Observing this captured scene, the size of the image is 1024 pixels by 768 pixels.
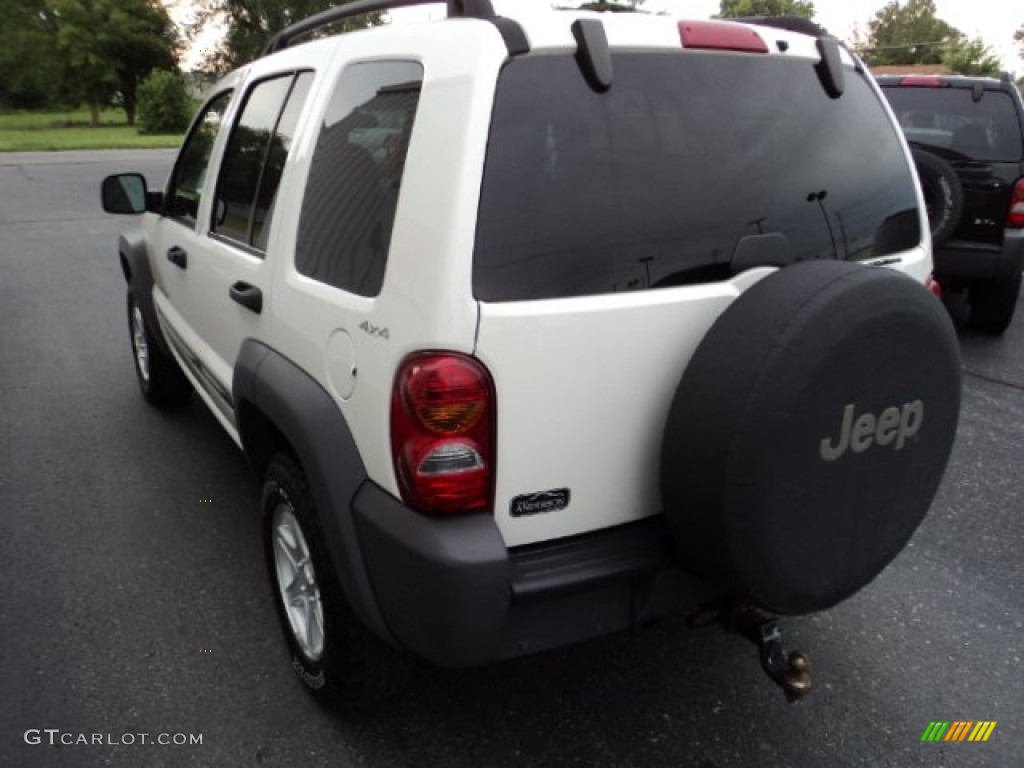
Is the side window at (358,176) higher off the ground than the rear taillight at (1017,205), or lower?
higher

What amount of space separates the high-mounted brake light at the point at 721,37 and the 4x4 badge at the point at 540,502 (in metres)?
1.13

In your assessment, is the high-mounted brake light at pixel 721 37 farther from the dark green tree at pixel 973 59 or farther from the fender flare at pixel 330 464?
the dark green tree at pixel 973 59

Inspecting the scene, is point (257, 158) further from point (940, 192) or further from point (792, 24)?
point (940, 192)

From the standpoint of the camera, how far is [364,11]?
2516mm

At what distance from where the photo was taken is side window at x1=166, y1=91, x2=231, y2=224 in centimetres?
344

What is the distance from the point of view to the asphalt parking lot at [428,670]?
2273 millimetres

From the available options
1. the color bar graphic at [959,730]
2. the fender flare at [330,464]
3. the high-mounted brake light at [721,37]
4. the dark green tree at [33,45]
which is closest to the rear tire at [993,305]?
the color bar graphic at [959,730]

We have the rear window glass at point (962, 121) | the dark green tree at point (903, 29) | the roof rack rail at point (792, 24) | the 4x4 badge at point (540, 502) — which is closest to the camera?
the 4x4 badge at point (540, 502)

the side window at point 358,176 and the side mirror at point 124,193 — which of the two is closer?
the side window at point 358,176

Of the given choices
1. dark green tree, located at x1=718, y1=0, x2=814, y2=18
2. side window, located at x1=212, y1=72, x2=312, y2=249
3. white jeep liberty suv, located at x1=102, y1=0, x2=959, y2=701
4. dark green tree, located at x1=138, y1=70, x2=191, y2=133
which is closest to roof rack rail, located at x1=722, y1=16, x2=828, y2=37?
white jeep liberty suv, located at x1=102, y1=0, x2=959, y2=701

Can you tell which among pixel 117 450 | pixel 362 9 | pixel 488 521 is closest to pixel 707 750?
pixel 488 521

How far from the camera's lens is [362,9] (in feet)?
8.22

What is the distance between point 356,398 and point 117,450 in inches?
114

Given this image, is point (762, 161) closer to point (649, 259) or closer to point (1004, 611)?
point (649, 259)
